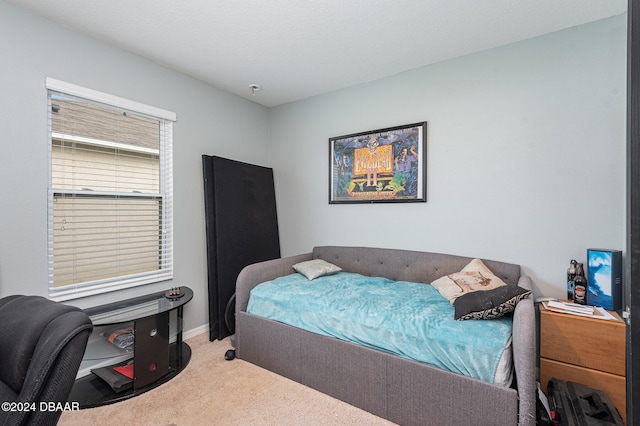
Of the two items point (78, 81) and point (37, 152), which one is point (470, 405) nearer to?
point (37, 152)

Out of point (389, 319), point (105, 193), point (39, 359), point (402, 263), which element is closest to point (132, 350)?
point (105, 193)

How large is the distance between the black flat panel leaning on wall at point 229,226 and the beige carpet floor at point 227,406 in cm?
75

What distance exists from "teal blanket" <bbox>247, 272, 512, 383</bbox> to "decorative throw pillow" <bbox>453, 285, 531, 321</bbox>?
41mm

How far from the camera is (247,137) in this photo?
3623 mm

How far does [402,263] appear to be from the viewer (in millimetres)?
2883

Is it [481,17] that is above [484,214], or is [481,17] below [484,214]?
above

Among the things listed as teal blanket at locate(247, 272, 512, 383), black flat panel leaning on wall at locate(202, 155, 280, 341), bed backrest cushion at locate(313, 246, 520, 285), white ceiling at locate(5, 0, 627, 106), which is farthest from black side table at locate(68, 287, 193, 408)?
white ceiling at locate(5, 0, 627, 106)

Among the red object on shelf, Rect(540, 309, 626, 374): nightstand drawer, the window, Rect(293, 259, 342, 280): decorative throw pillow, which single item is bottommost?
the red object on shelf

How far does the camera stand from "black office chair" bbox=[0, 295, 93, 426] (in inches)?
31.1

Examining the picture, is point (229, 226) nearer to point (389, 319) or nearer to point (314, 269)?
point (314, 269)

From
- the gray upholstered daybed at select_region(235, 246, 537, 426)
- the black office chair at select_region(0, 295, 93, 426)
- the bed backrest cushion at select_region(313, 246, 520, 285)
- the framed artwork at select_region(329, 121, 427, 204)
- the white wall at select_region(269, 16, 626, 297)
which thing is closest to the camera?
the black office chair at select_region(0, 295, 93, 426)

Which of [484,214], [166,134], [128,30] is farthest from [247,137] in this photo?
[484,214]

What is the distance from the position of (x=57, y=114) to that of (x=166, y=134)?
813 millimetres

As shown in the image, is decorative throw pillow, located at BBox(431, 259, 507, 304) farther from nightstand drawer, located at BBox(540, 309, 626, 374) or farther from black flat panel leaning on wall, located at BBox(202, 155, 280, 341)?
black flat panel leaning on wall, located at BBox(202, 155, 280, 341)
